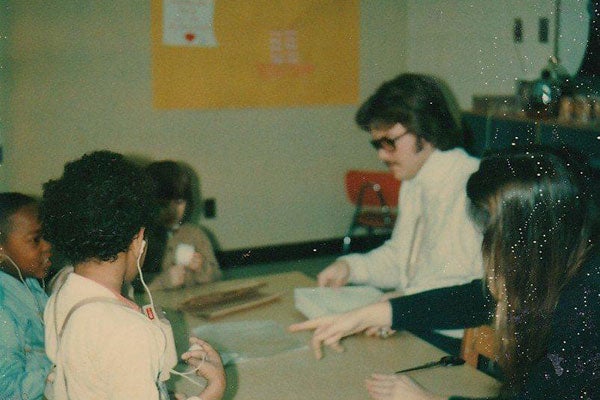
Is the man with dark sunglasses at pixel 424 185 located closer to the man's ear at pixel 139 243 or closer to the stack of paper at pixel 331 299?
the stack of paper at pixel 331 299

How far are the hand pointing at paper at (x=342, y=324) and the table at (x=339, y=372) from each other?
4cm

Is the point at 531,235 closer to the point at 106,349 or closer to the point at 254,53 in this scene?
the point at 106,349

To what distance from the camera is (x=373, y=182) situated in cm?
395

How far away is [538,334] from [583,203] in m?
0.26

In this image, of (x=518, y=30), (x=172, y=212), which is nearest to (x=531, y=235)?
(x=172, y=212)

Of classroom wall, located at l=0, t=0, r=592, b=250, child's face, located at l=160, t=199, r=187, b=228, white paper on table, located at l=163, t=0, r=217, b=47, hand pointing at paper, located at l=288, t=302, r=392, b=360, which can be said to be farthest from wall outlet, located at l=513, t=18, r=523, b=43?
hand pointing at paper, located at l=288, t=302, r=392, b=360

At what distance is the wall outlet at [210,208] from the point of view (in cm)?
434

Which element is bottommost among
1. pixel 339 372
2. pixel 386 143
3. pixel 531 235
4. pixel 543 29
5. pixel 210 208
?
pixel 210 208

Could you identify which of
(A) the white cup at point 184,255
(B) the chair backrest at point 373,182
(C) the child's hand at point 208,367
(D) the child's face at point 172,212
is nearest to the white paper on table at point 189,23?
(B) the chair backrest at point 373,182

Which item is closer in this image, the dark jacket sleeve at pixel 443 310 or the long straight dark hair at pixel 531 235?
the long straight dark hair at pixel 531 235

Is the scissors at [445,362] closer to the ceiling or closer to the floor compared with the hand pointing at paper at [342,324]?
closer to the floor

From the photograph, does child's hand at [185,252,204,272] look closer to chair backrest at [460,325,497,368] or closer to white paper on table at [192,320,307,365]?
white paper on table at [192,320,307,365]

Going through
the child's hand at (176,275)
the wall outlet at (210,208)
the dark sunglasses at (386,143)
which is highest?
the dark sunglasses at (386,143)

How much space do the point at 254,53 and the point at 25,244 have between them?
2845 mm
